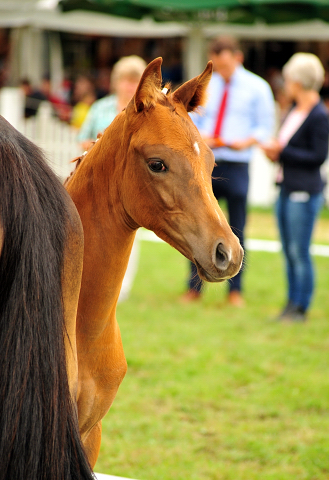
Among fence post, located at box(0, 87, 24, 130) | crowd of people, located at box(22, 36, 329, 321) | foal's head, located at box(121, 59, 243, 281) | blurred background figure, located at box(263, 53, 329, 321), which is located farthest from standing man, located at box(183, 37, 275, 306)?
fence post, located at box(0, 87, 24, 130)

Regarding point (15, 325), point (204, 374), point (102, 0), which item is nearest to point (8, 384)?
point (15, 325)

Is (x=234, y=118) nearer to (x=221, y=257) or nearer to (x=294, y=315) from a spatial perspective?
(x=294, y=315)

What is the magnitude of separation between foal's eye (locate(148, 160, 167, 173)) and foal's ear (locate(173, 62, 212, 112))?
228mm

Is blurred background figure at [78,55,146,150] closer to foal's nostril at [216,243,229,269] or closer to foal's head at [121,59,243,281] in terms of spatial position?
foal's head at [121,59,243,281]

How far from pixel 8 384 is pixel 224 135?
4.60 m

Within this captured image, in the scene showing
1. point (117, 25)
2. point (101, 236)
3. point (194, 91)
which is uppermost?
point (194, 91)

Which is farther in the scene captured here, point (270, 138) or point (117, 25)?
point (117, 25)

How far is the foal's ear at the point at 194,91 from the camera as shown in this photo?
→ 1.72 meters

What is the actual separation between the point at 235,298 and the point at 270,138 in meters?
1.63

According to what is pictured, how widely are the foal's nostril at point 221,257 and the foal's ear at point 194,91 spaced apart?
0.48m

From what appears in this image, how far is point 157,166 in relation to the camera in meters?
1.63

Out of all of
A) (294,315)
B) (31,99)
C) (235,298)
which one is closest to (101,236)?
(294,315)

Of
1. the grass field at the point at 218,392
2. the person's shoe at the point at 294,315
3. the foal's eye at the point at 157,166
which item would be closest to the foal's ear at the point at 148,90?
the foal's eye at the point at 157,166

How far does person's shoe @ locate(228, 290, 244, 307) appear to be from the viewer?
592 centimetres
